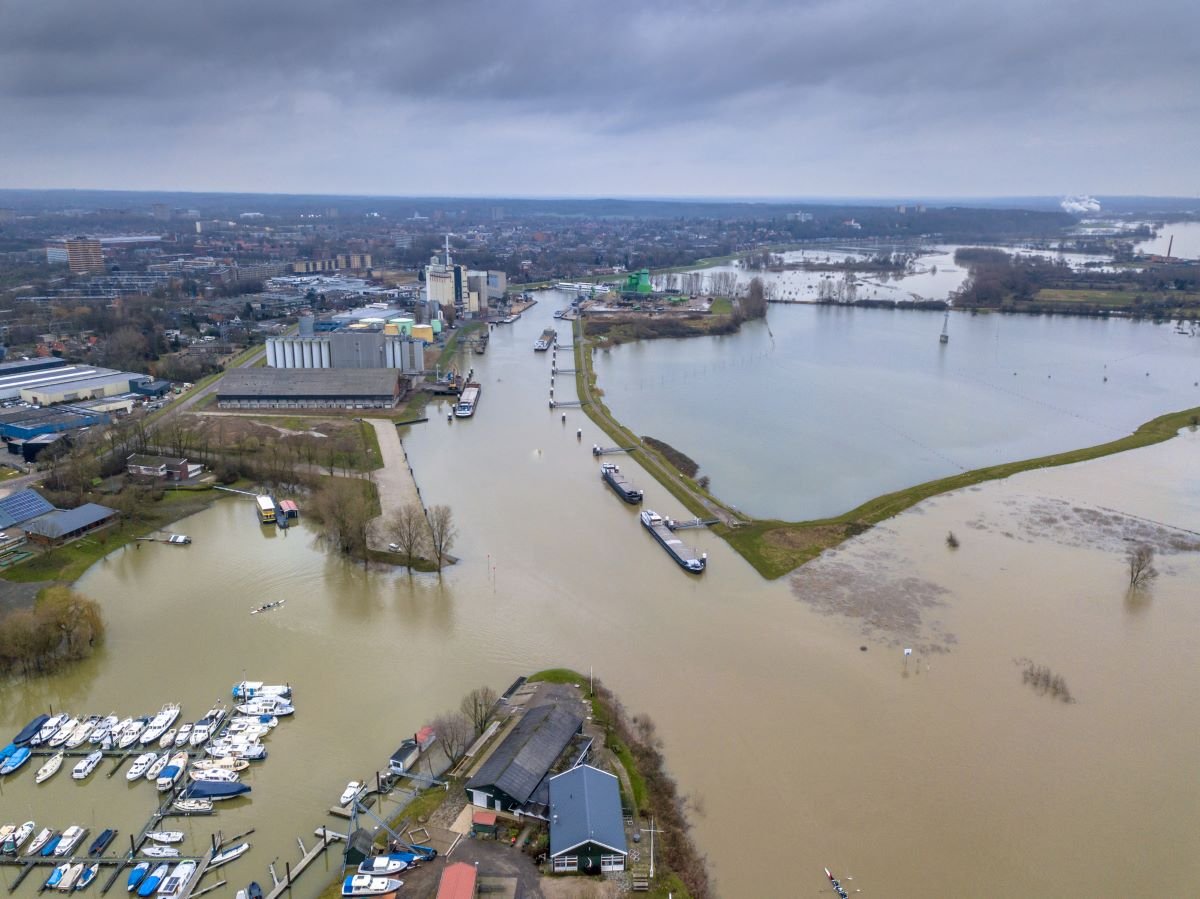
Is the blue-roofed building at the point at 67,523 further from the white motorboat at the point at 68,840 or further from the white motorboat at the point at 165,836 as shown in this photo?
the white motorboat at the point at 165,836

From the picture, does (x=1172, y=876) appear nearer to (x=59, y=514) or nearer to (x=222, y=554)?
(x=222, y=554)

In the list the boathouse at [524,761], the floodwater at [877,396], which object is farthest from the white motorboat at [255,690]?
the floodwater at [877,396]

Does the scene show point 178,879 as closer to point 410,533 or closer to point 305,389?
point 410,533

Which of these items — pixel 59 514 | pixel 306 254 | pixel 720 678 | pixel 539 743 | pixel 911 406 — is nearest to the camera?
→ pixel 539 743

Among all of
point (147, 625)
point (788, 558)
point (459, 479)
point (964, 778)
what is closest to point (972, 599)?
point (788, 558)

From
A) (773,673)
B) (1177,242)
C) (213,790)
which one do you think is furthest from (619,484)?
(1177,242)

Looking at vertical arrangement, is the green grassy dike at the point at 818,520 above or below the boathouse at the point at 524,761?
above
